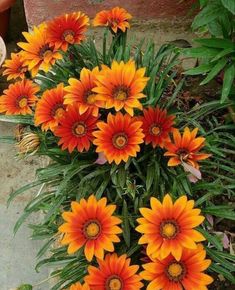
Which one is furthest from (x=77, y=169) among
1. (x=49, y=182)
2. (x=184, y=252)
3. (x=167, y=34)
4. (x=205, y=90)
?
(x=167, y=34)

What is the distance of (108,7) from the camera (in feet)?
7.79

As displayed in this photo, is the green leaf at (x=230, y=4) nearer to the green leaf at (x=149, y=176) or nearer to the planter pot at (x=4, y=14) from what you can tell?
the green leaf at (x=149, y=176)

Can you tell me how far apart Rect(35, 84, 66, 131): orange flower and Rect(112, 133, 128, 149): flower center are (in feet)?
0.58

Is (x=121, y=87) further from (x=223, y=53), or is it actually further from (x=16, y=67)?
(x=16, y=67)

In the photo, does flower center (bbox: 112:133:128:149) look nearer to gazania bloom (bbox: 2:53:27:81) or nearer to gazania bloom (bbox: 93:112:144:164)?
gazania bloom (bbox: 93:112:144:164)

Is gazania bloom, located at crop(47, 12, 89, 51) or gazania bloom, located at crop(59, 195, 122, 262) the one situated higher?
gazania bloom, located at crop(47, 12, 89, 51)

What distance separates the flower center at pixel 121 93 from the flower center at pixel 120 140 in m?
0.10

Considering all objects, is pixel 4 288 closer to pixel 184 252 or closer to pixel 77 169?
pixel 77 169

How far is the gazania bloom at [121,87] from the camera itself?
147 cm

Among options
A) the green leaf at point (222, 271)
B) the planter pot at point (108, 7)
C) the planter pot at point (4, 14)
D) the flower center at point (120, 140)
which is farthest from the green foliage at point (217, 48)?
the planter pot at point (4, 14)

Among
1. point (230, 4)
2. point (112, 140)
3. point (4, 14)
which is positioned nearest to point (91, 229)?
point (112, 140)

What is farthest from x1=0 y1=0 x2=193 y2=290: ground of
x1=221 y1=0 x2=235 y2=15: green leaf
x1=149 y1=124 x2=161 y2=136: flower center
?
x1=221 y1=0 x2=235 y2=15: green leaf

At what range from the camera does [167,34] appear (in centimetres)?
241

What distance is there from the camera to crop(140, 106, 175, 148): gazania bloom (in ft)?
5.31
